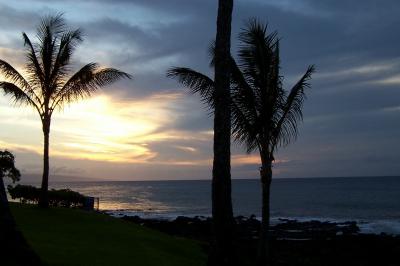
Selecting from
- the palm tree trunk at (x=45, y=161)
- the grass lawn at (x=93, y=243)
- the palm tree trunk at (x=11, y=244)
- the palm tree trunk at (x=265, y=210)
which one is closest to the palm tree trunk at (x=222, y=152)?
the palm tree trunk at (x=11, y=244)

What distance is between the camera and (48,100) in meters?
22.4

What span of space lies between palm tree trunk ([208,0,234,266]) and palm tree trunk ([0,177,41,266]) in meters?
3.37

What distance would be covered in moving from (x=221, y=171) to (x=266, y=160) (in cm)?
530

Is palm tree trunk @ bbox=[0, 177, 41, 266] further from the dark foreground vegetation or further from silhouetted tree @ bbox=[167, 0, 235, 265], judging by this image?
the dark foreground vegetation

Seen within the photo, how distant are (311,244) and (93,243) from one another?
16666 millimetres

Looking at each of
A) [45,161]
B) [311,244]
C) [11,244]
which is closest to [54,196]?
[45,161]

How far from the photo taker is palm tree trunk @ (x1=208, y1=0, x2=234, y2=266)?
979 centimetres

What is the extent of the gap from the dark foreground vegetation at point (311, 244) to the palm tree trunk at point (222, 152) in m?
6.02

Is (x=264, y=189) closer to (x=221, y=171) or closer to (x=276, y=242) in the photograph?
(x=221, y=171)

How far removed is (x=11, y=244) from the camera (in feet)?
27.3

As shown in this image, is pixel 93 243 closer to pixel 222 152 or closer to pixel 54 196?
pixel 222 152

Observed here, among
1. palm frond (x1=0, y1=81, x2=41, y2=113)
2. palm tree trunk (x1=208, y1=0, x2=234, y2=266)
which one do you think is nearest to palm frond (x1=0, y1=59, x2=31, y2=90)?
palm frond (x1=0, y1=81, x2=41, y2=113)

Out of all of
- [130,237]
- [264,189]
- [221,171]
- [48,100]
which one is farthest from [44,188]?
[221,171]

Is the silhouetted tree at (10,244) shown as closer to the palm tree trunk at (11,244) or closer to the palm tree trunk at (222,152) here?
the palm tree trunk at (11,244)
